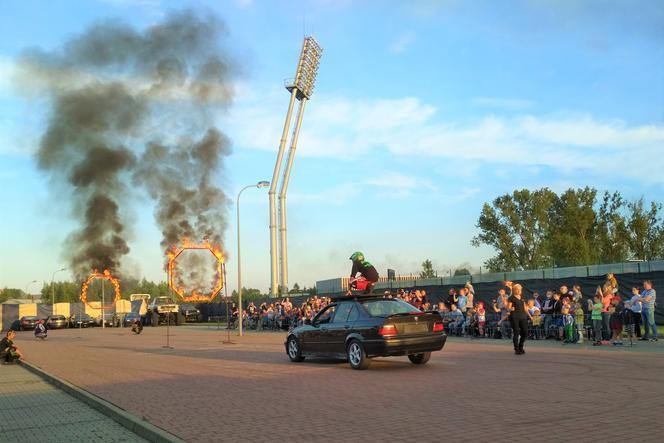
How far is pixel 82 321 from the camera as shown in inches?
2183

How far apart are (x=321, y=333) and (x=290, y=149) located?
52.4 metres

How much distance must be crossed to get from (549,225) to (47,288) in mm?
123176

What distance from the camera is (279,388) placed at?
10758 millimetres

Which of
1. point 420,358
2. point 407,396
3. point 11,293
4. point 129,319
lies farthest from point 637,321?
point 11,293

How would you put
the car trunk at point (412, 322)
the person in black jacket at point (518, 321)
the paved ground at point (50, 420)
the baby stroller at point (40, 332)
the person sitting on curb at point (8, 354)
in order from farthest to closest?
the baby stroller at point (40, 332) < the person sitting on curb at point (8, 354) < the person in black jacket at point (518, 321) < the car trunk at point (412, 322) < the paved ground at point (50, 420)

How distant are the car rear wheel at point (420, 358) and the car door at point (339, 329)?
62.2 inches

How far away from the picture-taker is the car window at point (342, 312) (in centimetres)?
1412

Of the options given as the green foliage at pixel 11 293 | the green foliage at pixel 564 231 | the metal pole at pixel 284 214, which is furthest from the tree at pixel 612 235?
→ the green foliage at pixel 11 293

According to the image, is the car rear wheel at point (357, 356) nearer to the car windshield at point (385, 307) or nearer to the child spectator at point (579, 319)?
the car windshield at point (385, 307)

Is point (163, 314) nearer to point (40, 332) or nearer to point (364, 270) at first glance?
point (40, 332)

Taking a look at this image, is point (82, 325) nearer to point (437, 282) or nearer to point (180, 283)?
point (180, 283)

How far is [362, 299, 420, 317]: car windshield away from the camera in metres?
13.5

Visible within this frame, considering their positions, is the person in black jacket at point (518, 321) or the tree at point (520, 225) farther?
the tree at point (520, 225)

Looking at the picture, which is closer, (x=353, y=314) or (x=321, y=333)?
(x=353, y=314)
